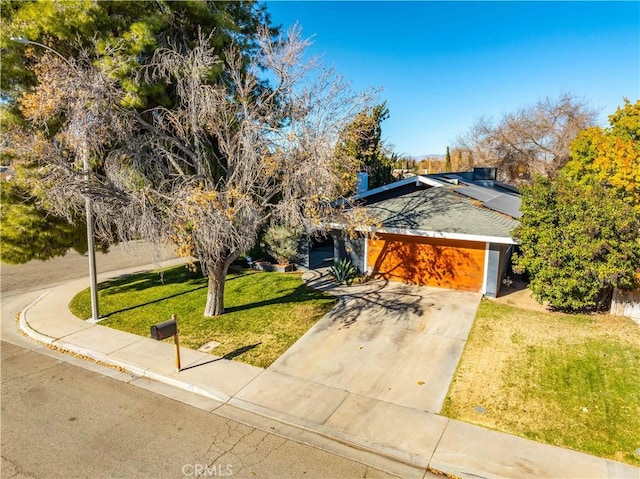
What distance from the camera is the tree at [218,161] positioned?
8383 millimetres

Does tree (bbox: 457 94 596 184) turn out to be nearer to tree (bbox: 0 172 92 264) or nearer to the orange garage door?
the orange garage door

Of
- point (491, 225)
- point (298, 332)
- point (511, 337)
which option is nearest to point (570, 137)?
point (491, 225)

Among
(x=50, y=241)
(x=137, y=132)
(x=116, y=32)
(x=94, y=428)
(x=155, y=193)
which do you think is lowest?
(x=94, y=428)

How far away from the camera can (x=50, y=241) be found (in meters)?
11.3

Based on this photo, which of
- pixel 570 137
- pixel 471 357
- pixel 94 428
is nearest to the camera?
pixel 94 428

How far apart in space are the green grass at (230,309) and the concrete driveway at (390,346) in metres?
0.62

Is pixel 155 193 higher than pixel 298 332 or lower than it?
higher

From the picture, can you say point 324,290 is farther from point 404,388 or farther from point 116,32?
point 116,32

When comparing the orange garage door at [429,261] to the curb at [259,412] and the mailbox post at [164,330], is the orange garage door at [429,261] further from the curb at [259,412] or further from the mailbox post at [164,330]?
the mailbox post at [164,330]

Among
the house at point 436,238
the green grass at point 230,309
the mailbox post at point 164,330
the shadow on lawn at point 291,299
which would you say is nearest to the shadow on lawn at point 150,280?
the green grass at point 230,309

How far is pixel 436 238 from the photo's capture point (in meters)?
12.8

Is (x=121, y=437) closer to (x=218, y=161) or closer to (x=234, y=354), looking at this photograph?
(x=234, y=354)

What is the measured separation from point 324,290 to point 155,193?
674cm

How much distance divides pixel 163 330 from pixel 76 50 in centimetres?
901
